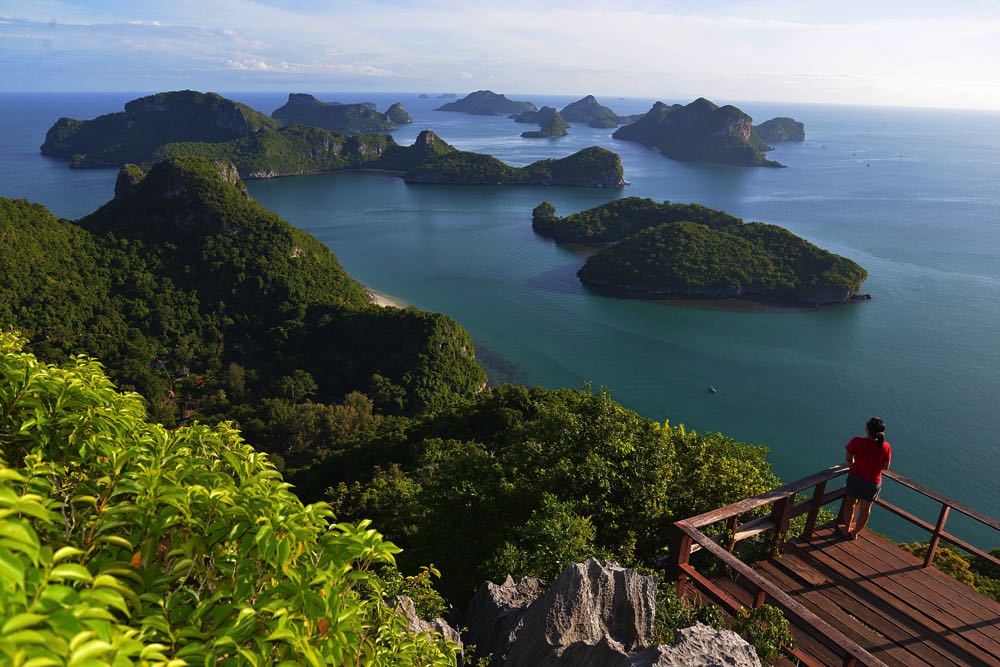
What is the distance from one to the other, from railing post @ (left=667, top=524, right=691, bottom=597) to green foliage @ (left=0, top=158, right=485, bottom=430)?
28.5m

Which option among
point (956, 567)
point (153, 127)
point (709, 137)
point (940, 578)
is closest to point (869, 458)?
point (940, 578)

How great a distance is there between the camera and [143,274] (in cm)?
4300

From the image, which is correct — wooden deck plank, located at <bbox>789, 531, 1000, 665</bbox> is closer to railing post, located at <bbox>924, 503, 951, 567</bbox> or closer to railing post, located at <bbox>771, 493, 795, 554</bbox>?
railing post, located at <bbox>771, 493, 795, 554</bbox>

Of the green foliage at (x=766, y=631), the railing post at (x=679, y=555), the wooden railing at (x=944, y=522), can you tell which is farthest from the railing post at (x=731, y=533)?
the wooden railing at (x=944, y=522)

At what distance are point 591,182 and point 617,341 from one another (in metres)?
73.2

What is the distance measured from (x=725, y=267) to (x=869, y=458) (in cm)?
5324

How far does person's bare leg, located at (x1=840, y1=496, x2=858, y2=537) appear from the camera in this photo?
6.29 metres

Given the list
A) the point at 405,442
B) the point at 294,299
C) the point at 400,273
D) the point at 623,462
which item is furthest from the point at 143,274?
the point at 623,462

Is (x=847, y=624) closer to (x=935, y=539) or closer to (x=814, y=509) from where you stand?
(x=814, y=509)

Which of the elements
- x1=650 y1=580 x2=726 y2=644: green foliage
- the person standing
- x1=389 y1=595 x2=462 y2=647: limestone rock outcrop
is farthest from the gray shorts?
x1=389 y1=595 x2=462 y2=647: limestone rock outcrop

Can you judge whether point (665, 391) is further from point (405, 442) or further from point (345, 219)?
point (345, 219)

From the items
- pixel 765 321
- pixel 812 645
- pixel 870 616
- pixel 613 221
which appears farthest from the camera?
pixel 613 221

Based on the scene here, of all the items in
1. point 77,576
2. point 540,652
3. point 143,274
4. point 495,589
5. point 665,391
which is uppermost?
point 77,576

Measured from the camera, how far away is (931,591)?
5602 mm
